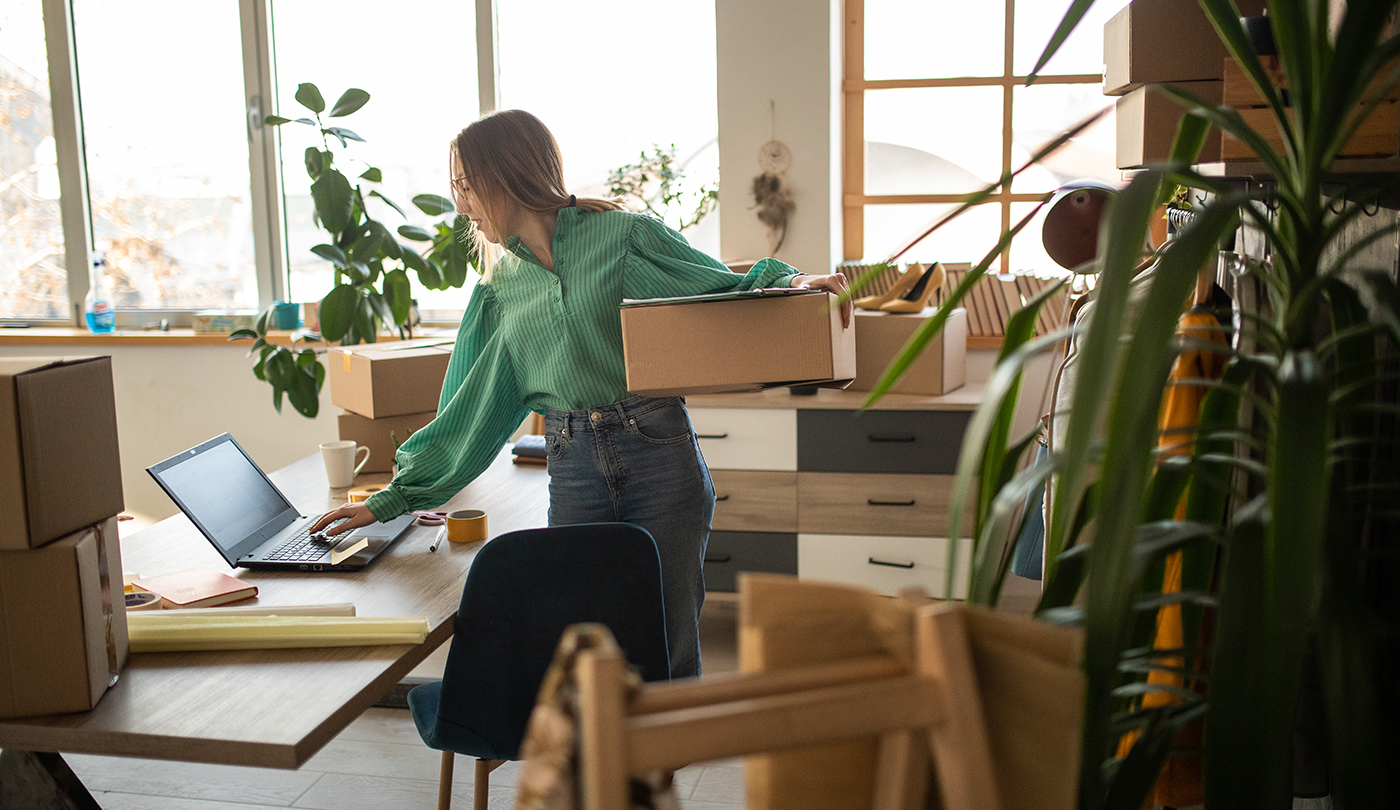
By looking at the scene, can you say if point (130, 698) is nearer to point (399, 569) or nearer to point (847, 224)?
point (399, 569)

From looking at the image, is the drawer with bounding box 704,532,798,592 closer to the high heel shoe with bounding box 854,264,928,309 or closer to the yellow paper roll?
the high heel shoe with bounding box 854,264,928,309

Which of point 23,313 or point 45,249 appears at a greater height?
point 45,249

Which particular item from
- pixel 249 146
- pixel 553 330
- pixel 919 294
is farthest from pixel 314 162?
pixel 919 294

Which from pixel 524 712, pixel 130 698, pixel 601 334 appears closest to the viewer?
pixel 130 698

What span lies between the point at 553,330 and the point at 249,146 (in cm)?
288

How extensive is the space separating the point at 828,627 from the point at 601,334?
4.12 feet

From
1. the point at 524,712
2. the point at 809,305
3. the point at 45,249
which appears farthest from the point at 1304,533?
the point at 45,249

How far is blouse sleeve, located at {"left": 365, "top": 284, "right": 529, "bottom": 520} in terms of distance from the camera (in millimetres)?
1883

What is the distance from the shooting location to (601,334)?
1828 mm

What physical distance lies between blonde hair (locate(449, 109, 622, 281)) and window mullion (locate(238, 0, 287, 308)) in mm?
2635

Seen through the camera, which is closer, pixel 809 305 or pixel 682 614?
pixel 809 305

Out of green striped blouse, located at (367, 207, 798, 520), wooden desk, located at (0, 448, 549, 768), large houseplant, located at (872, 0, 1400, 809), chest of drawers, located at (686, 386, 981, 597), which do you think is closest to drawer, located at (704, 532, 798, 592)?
chest of drawers, located at (686, 386, 981, 597)

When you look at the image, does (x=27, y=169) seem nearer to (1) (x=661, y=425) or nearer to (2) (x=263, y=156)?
(2) (x=263, y=156)

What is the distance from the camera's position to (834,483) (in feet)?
10.0
